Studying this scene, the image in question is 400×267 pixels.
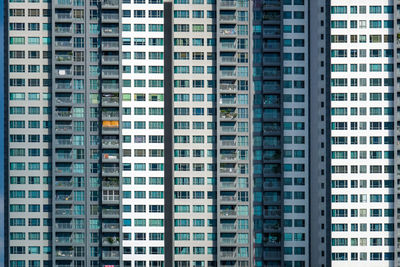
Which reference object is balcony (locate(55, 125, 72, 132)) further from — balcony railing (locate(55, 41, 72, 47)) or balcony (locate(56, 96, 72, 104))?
balcony railing (locate(55, 41, 72, 47))

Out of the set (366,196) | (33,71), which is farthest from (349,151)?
(33,71)

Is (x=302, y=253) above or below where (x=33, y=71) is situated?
below

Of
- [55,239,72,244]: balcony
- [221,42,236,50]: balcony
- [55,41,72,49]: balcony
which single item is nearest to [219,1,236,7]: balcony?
[221,42,236,50]: balcony

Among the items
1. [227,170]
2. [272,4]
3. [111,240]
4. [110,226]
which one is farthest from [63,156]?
[272,4]

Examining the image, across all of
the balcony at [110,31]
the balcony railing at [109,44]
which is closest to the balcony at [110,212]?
the balcony railing at [109,44]

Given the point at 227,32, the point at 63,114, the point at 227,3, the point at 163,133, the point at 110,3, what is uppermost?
the point at 227,3

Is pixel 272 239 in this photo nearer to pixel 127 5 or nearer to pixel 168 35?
pixel 168 35

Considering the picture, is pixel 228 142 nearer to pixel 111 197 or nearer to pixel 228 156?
pixel 228 156

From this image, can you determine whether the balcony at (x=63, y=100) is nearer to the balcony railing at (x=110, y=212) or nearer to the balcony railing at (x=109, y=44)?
the balcony railing at (x=109, y=44)
